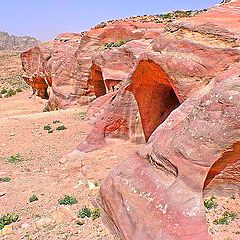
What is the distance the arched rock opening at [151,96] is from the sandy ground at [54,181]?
101 centimetres

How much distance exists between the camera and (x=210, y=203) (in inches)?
255

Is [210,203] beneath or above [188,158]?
beneath

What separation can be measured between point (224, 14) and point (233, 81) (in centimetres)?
390

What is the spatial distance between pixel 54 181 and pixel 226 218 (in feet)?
16.1

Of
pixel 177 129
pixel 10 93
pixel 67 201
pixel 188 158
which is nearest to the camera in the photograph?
pixel 188 158

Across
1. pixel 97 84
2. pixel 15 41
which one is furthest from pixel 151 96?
pixel 15 41

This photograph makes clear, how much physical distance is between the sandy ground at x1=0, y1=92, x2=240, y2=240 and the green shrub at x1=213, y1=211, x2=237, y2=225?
0.07 metres

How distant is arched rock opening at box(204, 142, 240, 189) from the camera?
602 cm

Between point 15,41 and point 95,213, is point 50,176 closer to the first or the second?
point 95,213

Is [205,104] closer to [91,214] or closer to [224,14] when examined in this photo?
[91,214]

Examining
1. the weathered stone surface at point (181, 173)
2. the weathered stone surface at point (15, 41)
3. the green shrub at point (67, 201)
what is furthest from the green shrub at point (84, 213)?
the weathered stone surface at point (15, 41)

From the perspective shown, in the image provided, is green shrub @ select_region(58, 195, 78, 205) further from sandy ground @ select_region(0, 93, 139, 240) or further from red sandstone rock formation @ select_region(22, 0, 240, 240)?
red sandstone rock formation @ select_region(22, 0, 240, 240)

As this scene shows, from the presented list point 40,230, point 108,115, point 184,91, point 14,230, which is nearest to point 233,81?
point 184,91

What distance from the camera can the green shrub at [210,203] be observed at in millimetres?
6446
